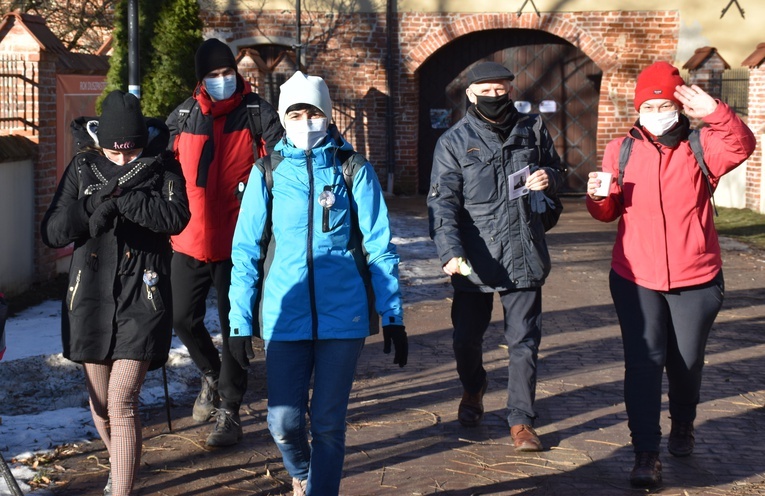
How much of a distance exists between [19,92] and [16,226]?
125 centimetres

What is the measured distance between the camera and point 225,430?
18.8 ft

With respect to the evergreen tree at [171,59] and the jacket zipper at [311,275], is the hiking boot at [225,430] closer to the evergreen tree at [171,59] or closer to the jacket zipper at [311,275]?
the jacket zipper at [311,275]

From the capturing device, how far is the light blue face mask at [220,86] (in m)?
5.75

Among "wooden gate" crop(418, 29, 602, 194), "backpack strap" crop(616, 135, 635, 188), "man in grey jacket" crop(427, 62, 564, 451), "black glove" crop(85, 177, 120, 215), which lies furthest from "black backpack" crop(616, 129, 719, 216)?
"wooden gate" crop(418, 29, 602, 194)

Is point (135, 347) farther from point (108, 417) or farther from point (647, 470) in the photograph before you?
point (647, 470)

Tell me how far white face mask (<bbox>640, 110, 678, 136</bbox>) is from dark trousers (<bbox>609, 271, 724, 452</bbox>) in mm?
709

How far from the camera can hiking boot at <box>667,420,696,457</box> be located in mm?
5539

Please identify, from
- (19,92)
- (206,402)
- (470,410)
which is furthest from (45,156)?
(470,410)

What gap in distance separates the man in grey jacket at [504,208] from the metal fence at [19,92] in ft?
18.1

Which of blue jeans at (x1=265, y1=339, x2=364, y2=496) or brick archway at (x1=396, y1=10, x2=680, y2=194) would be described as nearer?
blue jeans at (x1=265, y1=339, x2=364, y2=496)

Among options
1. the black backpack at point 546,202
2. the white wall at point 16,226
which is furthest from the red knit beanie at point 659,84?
the white wall at point 16,226

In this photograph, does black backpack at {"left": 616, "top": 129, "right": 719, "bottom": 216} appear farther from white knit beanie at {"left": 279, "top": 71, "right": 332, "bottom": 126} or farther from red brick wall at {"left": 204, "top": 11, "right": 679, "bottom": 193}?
red brick wall at {"left": 204, "top": 11, "right": 679, "bottom": 193}

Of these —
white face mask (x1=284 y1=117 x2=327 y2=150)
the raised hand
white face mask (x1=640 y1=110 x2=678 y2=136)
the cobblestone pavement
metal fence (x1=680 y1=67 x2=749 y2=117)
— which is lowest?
the cobblestone pavement

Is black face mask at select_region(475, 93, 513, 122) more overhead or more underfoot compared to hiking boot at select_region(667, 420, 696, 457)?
more overhead
